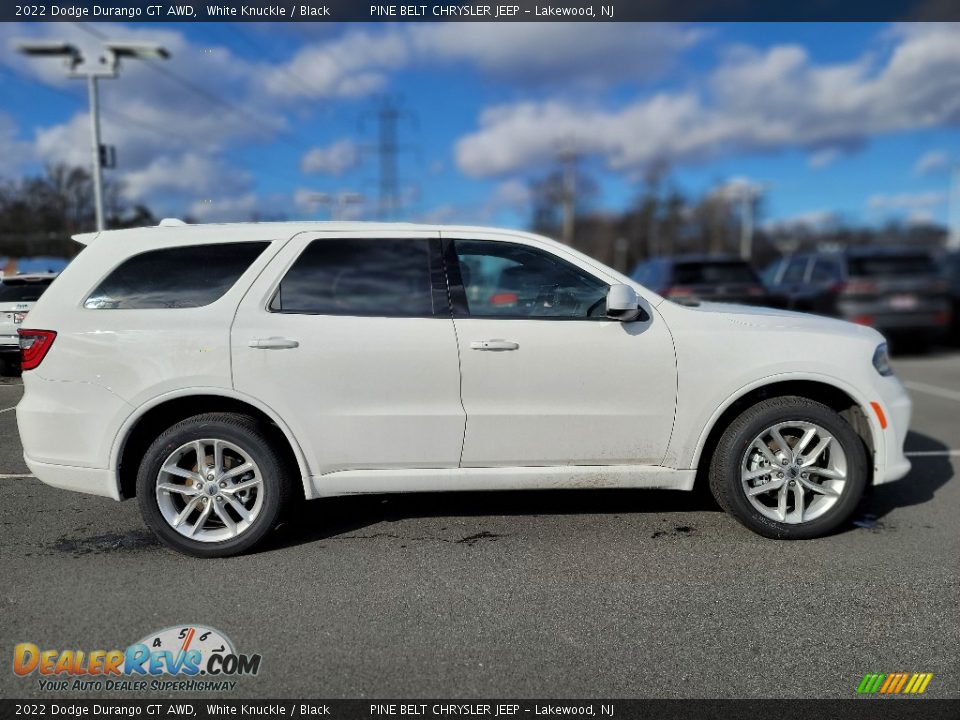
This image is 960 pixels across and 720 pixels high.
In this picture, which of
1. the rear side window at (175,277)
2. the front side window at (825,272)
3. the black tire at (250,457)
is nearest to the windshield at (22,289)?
the rear side window at (175,277)

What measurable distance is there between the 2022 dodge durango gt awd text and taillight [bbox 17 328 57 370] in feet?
0.04

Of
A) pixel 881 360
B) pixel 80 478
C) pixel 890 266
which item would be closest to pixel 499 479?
pixel 80 478

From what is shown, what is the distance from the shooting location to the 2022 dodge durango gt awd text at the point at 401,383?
358 cm

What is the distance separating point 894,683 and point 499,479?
6.47 ft

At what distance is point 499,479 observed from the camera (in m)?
3.79

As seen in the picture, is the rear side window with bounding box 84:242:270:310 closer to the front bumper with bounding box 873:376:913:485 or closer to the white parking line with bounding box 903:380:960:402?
the front bumper with bounding box 873:376:913:485

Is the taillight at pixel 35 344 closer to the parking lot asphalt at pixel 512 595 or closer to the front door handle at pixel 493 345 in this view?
the parking lot asphalt at pixel 512 595

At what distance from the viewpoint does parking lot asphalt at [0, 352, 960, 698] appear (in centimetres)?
268

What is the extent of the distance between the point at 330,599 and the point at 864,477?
301 centimetres

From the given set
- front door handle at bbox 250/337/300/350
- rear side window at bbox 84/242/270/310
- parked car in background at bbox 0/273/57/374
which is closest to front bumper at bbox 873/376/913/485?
front door handle at bbox 250/337/300/350

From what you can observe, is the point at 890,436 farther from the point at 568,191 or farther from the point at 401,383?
the point at 568,191

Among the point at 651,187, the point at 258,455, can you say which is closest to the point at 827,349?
the point at 258,455

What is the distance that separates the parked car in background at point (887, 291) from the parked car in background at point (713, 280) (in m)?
1.44
